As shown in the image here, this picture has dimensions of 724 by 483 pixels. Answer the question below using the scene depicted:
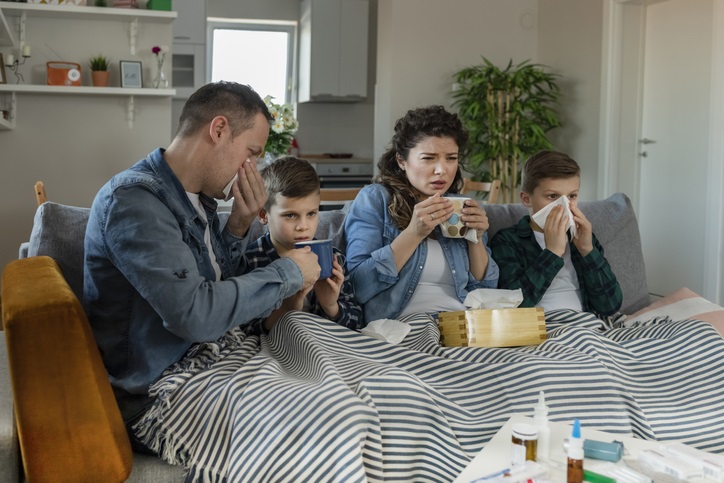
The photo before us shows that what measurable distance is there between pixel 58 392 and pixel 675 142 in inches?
204

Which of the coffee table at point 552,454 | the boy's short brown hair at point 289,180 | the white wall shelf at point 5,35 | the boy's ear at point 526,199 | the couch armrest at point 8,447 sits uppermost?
the white wall shelf at point 5,35

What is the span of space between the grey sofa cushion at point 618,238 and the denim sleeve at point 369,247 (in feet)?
1.44

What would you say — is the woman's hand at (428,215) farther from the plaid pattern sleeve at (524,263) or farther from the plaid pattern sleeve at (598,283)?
the plaid pattern sleeve at (598,283)

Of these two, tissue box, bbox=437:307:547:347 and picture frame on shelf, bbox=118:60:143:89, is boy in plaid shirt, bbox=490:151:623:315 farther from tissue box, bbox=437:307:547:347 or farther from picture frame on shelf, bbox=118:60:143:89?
picture frame on shelf, bbox=118:60:143:89

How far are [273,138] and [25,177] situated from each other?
5.43ft

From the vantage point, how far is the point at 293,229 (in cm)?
213

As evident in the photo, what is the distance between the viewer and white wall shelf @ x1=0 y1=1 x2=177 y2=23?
15.8 feet

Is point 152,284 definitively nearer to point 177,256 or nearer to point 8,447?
point 177,256

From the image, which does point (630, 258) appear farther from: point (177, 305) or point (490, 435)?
point (177, 305)

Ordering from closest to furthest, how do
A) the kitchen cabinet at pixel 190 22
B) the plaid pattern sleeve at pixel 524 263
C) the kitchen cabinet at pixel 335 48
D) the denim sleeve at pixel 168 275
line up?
1. the denim sleeve at pixel 168 275
2. the plaid pattern sleeve at pixel 524 263
3. the kitchen cabinet at pixel 190 22
4. the kitchen cabinet at pixel 335 48

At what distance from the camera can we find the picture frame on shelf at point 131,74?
5148mm

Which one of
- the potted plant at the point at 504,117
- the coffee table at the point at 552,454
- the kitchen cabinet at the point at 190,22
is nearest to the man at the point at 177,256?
the coffee table at the point at 552,454

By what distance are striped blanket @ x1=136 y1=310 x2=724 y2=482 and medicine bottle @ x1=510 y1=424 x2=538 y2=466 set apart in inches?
12.3

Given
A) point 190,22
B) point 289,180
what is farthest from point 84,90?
point 289,180
